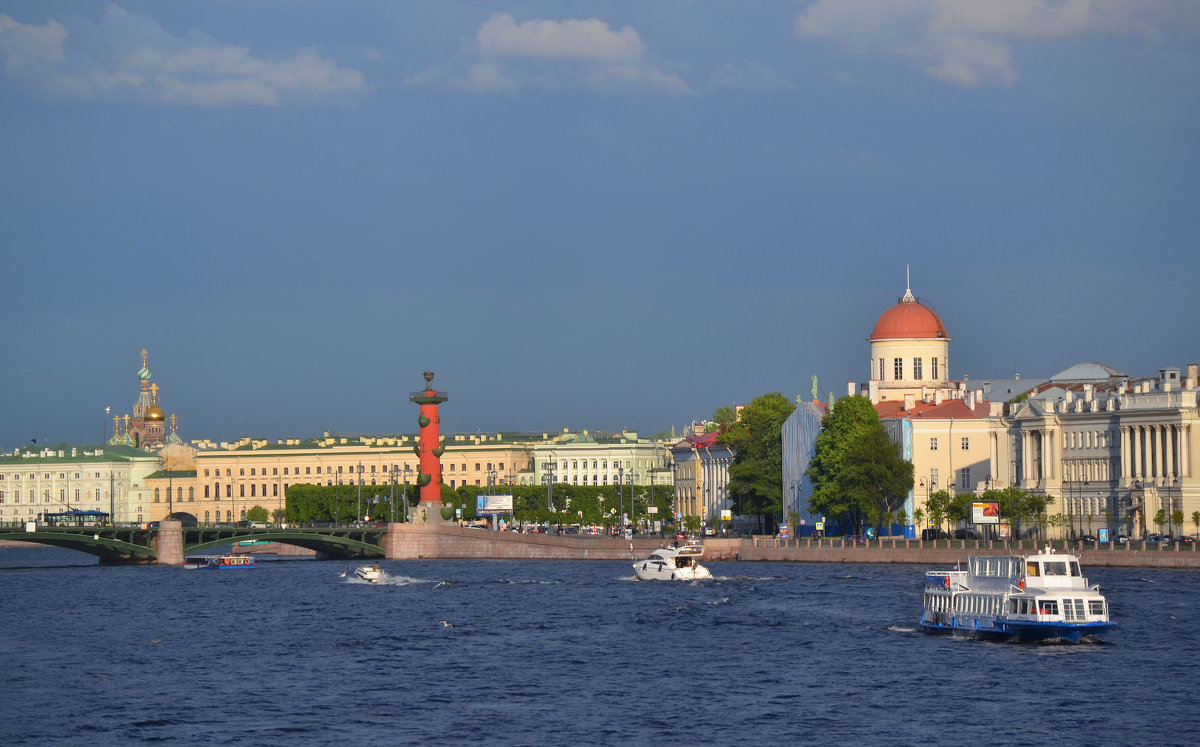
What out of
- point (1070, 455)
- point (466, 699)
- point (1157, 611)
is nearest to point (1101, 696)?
point (466, 699)

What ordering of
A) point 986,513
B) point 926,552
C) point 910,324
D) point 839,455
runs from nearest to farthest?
point 926,552, point 986,513, point 839,455, point 910,324

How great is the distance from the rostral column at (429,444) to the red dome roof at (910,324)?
24.8 meters

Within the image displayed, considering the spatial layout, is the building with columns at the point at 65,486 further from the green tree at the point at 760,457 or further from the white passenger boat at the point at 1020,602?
the white passenger boat at the point at 1020,602

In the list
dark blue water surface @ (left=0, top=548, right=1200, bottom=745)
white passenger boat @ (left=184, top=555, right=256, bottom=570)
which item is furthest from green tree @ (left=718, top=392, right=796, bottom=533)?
dark blue water surface @ (left=0, top=548, right=1200, bottom=745)

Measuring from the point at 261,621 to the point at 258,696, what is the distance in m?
20.2

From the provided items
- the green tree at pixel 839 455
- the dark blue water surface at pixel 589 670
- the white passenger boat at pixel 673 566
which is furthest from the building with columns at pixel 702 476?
the dark blue water surface at pixel 589 670

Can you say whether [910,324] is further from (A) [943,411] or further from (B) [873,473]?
(B) [873,473]

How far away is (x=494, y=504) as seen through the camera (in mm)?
128000

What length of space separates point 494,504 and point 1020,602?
79.7 meters

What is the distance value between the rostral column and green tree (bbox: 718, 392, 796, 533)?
55.7 ft

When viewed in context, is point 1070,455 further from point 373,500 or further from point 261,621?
point 373,500

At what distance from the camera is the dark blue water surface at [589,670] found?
37.5 m

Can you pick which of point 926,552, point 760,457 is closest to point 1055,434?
point 926,552

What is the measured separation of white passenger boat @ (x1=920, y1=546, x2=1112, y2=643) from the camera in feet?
161
